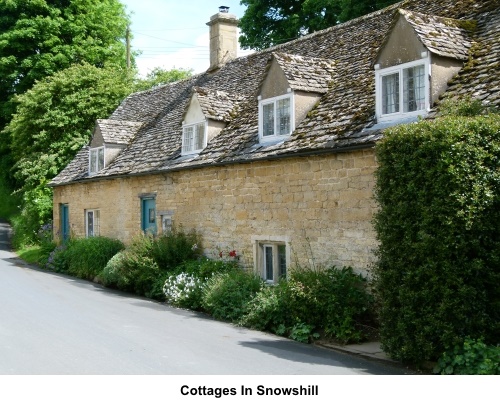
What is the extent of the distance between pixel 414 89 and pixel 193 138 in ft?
25.5

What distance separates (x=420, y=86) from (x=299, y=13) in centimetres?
1935

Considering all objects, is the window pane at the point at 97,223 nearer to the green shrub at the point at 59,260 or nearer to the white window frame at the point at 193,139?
the green shrub at the point at 59,260

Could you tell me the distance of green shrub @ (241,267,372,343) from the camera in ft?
33.9

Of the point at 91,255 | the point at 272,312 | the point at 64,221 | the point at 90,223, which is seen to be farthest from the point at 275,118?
the point at 64,221

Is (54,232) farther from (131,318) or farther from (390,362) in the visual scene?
(390,362)

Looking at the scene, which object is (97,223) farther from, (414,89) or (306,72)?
(414,89)

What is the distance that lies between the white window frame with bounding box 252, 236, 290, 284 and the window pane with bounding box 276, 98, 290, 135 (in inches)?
98.0

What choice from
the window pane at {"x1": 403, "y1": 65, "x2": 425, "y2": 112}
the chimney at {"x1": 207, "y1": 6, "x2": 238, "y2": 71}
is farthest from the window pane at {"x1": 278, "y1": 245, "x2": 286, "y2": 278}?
the chimney at {"x1": 207, "y1": 6, "x2": 238, "y2": 71}

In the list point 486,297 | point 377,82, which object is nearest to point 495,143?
point 486,297

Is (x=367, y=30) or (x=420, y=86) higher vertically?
(x=367, y=30)

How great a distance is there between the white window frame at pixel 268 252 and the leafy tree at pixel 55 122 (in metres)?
17.6

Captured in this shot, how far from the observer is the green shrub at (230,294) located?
1207cm

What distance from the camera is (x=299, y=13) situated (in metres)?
29.1

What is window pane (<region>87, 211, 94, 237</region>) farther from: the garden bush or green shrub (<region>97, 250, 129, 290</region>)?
the garden bush
